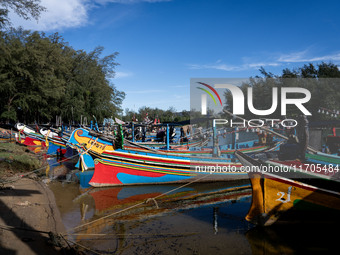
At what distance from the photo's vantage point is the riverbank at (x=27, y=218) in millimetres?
5613

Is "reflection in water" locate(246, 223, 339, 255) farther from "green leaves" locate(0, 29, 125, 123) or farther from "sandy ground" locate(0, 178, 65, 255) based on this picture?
"green leaves" locate(0, 29, 125, 123)

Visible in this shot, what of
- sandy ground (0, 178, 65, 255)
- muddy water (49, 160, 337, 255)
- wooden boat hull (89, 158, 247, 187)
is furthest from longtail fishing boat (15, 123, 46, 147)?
muddy water (49, 160, 337, 255)

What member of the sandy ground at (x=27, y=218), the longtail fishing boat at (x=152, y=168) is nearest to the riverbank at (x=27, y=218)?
the sandy ground at (x=27, y=218)

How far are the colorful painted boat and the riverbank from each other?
4.86m

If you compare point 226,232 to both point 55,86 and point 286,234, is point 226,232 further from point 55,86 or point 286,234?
point 55,86

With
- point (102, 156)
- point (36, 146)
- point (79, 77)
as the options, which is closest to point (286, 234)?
point (102, 156)

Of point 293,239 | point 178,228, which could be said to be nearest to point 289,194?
point 293,239

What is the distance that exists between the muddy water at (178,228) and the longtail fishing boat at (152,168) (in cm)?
149

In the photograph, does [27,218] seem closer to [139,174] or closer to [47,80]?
[139,174]

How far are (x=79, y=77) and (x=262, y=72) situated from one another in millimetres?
24307

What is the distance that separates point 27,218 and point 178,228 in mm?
4019

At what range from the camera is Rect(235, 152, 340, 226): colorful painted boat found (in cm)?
656

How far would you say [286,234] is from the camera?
7293 millimetres

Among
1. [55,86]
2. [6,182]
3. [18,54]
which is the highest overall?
[18,54]
